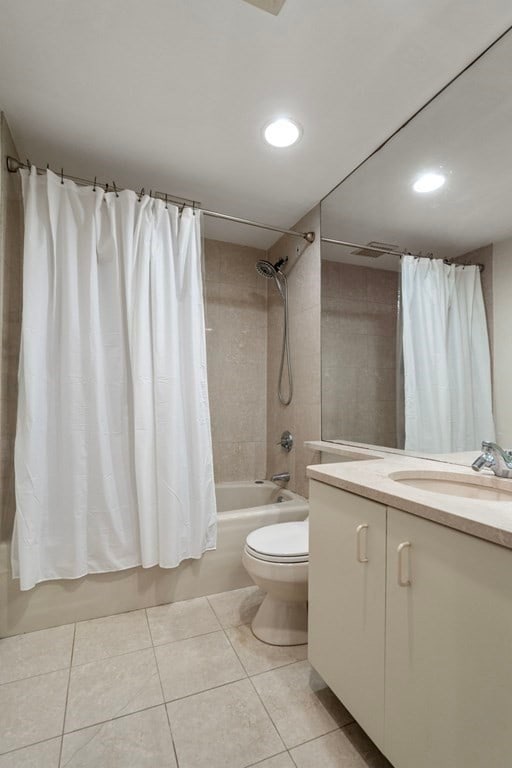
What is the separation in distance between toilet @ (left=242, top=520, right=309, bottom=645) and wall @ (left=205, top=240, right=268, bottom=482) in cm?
114

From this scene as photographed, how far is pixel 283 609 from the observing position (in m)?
1.60

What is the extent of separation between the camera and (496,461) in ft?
3.74

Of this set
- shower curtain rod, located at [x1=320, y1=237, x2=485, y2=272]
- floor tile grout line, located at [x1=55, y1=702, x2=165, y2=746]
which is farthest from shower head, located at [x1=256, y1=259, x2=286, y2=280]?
floor tile grout line, located at [x1=55, y1=702, x2=165, y2=746]

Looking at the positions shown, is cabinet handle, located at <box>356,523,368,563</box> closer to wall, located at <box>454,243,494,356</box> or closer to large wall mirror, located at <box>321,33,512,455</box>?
large wall mirror, located at <box>321,33,512,455</box>

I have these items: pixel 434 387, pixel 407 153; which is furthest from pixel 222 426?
pixel 407 153

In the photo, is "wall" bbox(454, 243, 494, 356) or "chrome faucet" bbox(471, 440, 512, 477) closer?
"chrome faucet" bbox(471, 440, 512, 477)

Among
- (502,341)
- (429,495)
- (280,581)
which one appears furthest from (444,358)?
(280,581)

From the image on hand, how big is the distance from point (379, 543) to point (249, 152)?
183cm

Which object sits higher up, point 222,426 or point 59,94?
point 59,94

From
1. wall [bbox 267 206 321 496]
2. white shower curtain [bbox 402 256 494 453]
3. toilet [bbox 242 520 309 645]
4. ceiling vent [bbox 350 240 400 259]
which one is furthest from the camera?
wall [bbox 267 206 321 496]

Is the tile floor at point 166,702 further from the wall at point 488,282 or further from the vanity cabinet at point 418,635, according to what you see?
the wall at point 488,282

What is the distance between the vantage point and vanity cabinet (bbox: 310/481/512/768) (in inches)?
27.0

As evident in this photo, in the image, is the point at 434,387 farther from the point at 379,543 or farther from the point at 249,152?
the point at 249,152

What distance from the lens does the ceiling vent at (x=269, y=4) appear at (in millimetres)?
1071
